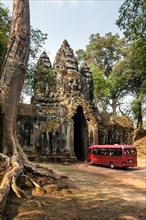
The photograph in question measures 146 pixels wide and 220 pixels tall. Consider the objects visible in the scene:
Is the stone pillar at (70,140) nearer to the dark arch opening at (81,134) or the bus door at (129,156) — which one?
the dark arch opening at (81,134)

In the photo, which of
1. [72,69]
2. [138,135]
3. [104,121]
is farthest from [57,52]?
[138,135]

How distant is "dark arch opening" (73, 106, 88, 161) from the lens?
25.2 metres

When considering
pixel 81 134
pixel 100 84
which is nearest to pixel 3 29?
pixel 81 134

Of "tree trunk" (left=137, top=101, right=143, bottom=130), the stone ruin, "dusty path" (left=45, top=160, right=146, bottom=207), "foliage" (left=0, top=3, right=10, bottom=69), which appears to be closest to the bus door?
"dusty path" (left=45, top=160, right=146, bottom=207)

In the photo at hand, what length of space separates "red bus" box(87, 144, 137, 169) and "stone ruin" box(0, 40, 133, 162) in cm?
232

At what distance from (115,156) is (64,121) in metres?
5.97

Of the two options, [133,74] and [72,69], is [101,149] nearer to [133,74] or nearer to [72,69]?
[72,69]

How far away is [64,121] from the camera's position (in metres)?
23.7

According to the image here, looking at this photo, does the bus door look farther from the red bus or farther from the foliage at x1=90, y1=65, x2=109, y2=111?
the foliage at x1=90, y1=65, x2=109, y2=111

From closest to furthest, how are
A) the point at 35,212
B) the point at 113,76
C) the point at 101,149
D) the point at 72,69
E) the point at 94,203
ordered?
the point at 35,212 → the point at 94,203 → the point at 101,149 → the point at 72,69 → the point at 113,76

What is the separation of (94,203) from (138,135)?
27290 millimetres

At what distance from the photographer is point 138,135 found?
33.2 metres

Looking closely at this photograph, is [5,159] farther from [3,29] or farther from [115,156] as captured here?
[115,156]

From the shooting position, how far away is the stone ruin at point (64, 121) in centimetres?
2266
